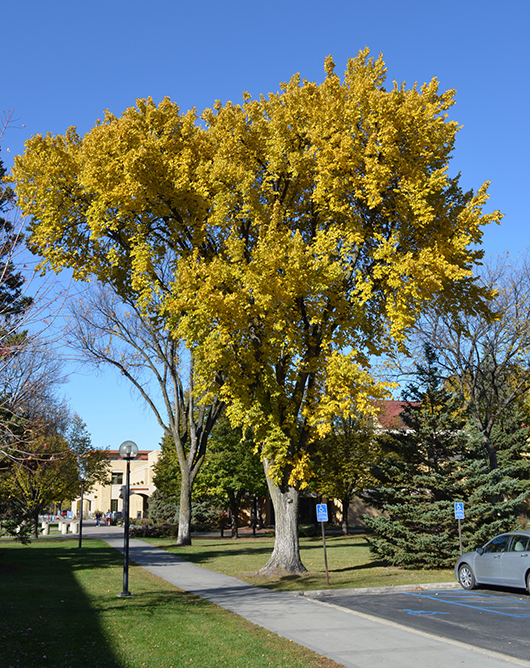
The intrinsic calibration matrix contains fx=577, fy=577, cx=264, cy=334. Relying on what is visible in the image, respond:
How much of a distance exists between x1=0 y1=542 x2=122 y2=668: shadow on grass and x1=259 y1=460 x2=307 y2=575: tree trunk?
→ 550 centimetres

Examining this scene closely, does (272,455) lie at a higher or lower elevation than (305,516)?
higher

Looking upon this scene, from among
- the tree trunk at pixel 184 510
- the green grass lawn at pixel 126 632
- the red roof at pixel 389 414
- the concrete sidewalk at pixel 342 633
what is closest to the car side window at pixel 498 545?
the red roof at pixel 389 414

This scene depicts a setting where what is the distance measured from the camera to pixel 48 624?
9.07 metres

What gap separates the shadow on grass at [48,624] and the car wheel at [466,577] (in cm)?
919

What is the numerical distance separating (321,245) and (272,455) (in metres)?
5.87

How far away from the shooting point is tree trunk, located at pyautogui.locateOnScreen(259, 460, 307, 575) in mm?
16500

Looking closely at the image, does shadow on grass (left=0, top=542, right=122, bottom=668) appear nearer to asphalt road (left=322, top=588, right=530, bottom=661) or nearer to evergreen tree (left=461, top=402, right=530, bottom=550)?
asphalt road (left=322, top=588, right=530, bottom=661)

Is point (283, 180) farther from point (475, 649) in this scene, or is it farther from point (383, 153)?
point (475, 649)

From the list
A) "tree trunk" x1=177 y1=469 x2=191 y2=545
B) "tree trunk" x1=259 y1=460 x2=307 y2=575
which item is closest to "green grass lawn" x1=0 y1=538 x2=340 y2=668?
"tree trunk" x1=259 y1=460 x2=307 y2=575

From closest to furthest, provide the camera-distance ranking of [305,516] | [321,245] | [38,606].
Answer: [38,606]
[321,245]
[305,516]

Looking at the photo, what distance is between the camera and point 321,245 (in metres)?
15.1

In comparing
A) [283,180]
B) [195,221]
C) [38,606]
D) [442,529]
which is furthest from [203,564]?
[283,180]

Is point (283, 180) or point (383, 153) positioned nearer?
point (383, 153)

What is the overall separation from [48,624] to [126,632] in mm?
1303
